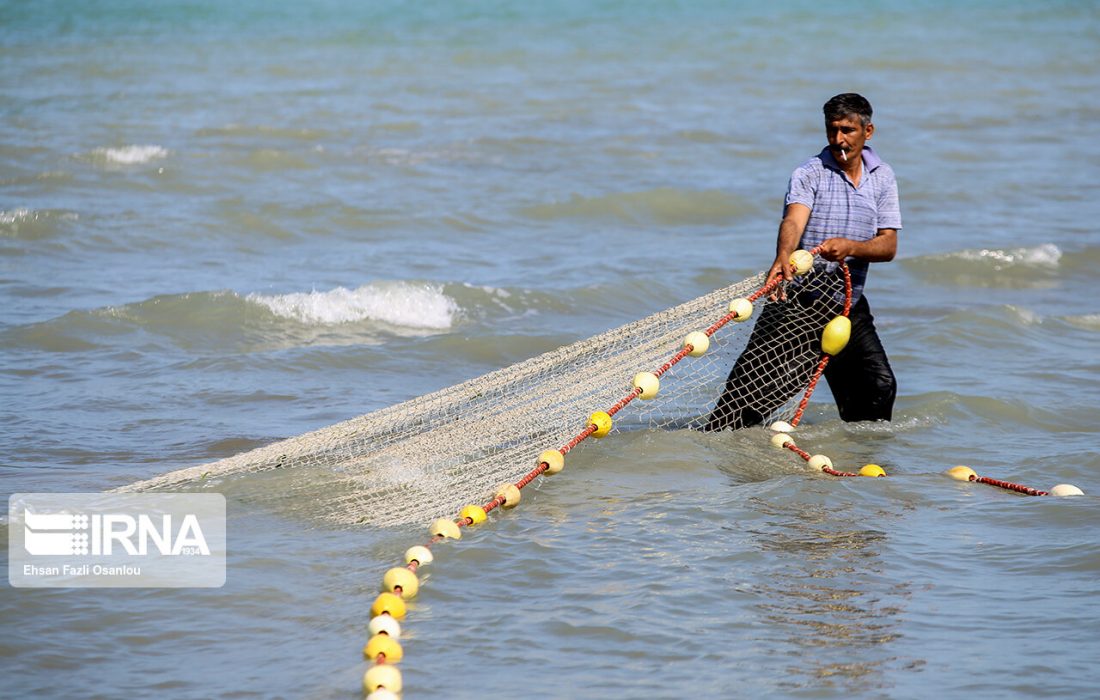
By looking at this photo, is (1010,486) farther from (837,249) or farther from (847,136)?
(847,136)

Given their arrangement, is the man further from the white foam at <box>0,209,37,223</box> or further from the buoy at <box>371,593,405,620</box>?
the white foam at <box>0,209,37,223</box>

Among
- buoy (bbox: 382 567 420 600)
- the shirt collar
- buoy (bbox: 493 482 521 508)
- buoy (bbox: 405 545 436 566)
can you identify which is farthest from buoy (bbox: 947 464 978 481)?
buoy (bbox: 382 567 420 600)

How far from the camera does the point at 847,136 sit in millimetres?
5809

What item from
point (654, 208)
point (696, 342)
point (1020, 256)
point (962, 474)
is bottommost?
point (962, 474)

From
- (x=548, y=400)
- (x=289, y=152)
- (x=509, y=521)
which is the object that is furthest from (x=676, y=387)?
(x=289, y=152)

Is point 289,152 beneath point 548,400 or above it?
above

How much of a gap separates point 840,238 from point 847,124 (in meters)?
0.47

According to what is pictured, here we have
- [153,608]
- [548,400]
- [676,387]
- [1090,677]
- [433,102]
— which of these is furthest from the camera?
[433,102]

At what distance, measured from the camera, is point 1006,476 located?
629cm

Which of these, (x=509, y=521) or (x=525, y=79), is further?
(x=525, y=79)

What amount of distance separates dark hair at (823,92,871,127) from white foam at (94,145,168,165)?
10364 mm

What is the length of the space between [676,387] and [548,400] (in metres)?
1.66

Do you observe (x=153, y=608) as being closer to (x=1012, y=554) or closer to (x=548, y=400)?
(x=548, y=400)

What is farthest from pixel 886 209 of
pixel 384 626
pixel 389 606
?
pixel 384 626
